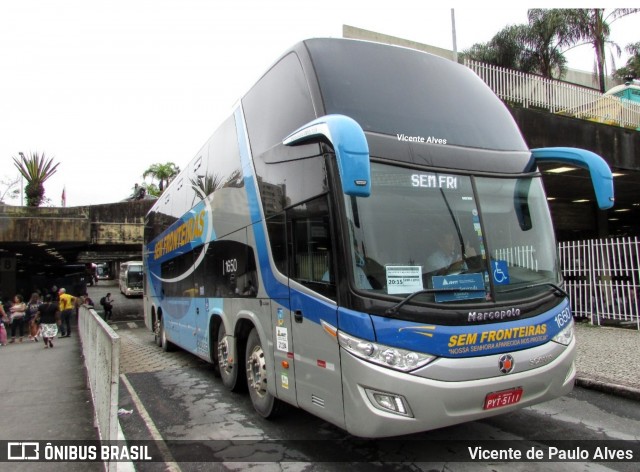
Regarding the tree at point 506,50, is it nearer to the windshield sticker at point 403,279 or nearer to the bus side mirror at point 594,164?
the bus side mirror at point 594,164

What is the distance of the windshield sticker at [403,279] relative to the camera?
3691mm

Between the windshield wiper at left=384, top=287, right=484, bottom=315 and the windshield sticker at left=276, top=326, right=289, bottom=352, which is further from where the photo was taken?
the windshield sticker at left=276, top=326, right=289, bottom=352

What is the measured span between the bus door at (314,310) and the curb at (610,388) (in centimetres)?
439

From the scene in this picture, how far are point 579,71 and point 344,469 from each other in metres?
46.0

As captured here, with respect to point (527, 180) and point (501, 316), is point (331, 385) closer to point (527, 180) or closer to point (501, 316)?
point (501, 316)

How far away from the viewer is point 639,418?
534 centimetres

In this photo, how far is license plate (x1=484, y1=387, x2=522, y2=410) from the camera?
3.69m

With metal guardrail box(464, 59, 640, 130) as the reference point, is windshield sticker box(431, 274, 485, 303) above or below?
below

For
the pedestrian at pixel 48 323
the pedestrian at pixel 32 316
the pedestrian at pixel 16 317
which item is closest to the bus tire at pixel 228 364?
the pedestrian at pixel 48 323

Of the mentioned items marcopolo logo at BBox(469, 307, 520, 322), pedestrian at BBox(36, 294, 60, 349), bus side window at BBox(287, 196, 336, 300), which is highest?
bus side window at BBox(287, 196, 336, 300)

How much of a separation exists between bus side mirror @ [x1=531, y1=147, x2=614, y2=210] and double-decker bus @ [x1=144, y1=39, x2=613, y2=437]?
0.02 metres

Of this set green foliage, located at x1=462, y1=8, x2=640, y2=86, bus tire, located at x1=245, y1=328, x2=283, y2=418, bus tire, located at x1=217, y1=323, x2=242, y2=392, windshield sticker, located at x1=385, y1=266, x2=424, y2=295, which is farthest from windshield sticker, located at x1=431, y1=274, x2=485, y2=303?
green foliage, located at x1=462, y1=8, x2=640, y2=86

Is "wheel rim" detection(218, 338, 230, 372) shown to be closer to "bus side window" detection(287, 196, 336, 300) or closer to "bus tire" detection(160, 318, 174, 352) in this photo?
"bus side window" detection(287, 196, 336, 300)

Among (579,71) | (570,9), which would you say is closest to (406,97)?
(570,9)
